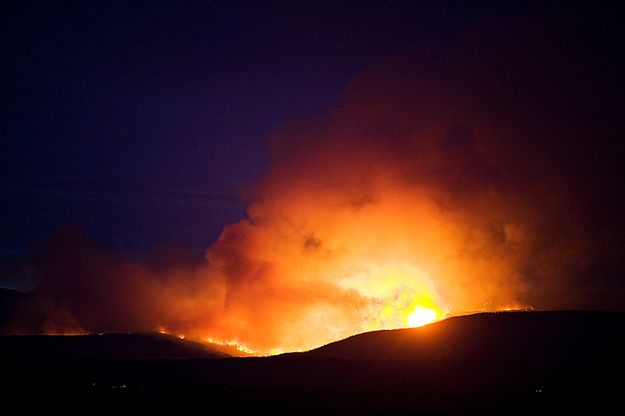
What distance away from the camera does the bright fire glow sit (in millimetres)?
59156

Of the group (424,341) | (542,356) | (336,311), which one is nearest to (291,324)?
(336,311)

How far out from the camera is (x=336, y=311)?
2640 inches

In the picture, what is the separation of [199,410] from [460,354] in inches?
753

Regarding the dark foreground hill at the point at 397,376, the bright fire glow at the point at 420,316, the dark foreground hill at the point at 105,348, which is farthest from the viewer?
the bright fire glow at the point at 420,316

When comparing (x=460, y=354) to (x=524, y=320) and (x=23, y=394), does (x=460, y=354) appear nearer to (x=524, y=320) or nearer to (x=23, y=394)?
(x=524, y=320)

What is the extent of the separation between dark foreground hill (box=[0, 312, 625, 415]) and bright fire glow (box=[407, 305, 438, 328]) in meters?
7.53

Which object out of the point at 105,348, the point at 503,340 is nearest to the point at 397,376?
the point at 503,340

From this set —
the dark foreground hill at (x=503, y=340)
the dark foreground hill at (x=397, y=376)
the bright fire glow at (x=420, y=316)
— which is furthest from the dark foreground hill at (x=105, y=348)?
the bright fire glow at (x=420, y=316)

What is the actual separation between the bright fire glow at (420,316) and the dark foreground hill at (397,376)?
753cm

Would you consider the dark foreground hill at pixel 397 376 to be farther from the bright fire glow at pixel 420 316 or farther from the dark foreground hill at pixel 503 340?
the bright fire glow at pixel 420 316

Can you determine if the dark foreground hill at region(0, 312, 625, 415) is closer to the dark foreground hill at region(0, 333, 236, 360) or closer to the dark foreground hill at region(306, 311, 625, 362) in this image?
the dark foreground hill at region(306, 311, 625, 362)

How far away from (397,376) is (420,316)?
19052 millimetres

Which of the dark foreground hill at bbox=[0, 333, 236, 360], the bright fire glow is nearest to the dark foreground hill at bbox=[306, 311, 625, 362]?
the bright fire glow

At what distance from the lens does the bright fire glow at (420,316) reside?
59.2 meters
